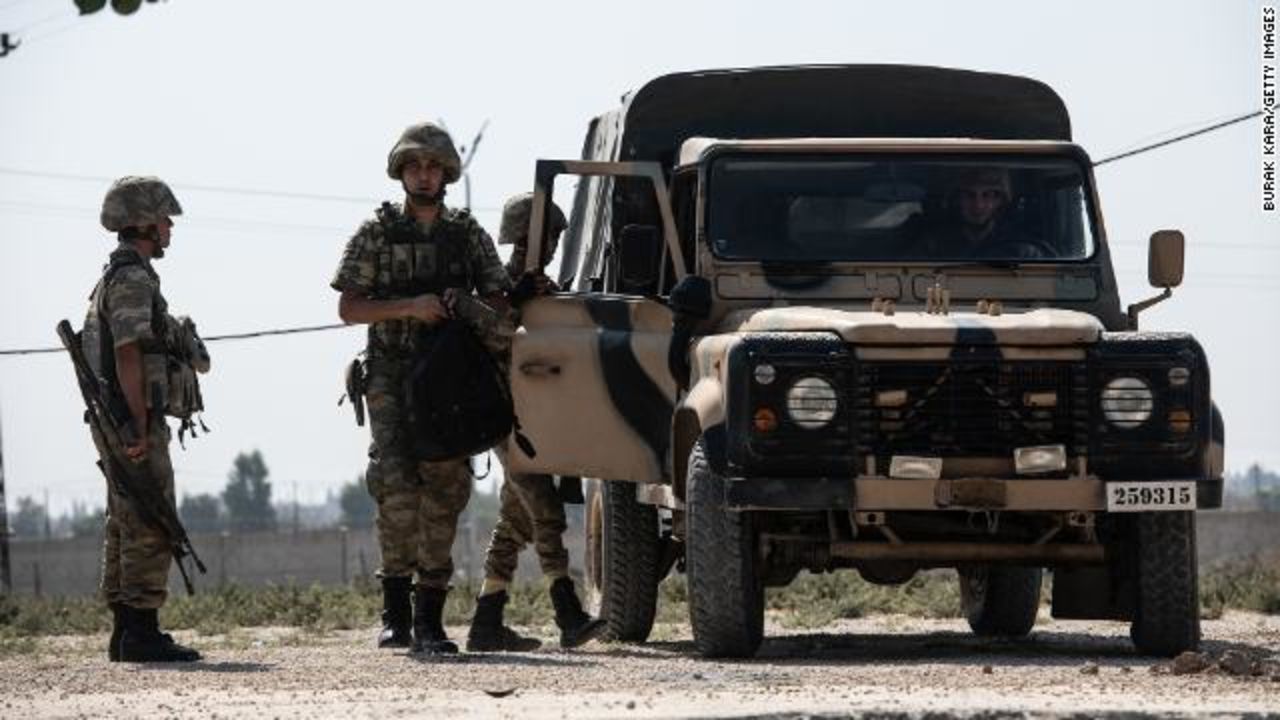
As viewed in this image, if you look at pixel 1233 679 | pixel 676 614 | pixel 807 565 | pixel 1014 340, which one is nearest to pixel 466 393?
pixel 807 565

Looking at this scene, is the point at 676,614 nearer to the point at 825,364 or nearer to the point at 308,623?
the point at 308,623

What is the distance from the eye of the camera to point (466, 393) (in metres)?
12.1

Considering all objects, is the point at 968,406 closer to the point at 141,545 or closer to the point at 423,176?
the point at 423,176

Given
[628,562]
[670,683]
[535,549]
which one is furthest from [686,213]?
[670,683]

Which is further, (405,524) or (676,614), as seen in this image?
(676,614)

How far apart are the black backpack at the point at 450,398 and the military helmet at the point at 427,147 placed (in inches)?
24.8

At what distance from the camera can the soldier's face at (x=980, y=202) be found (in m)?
12.3

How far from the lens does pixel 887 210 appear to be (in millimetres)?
12305

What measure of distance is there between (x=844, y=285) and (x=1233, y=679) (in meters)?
2.72

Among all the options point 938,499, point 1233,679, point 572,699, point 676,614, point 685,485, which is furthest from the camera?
point 676,614

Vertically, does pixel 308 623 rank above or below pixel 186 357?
below

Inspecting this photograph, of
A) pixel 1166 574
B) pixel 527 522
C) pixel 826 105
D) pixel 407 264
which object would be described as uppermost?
pixel 826 105

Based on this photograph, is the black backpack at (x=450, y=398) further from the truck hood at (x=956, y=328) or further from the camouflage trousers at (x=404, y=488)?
the truck hood at (x=956, y=328)

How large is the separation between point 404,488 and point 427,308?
0.73 meters
